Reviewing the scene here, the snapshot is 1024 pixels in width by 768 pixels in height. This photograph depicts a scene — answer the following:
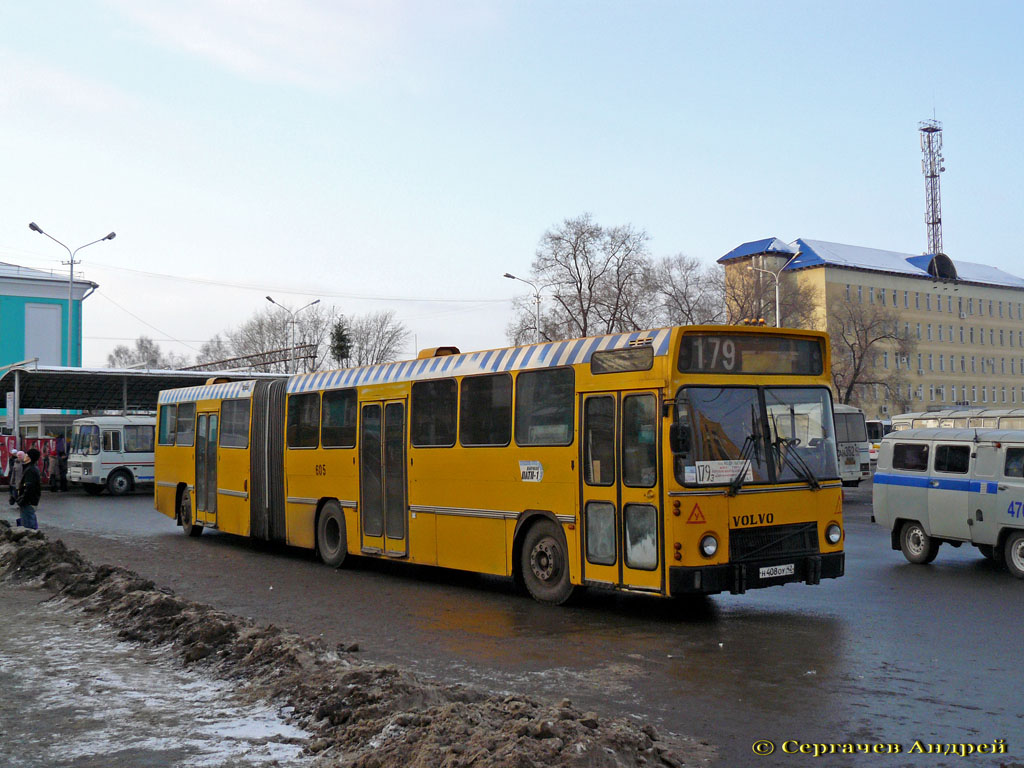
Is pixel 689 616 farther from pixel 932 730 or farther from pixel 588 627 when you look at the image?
pixel 932 730

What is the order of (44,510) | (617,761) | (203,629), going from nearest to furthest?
(617,761), (203,629), (44,510)

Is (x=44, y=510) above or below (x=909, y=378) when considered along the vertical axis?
below

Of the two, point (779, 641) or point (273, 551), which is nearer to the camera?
point (779, 641)

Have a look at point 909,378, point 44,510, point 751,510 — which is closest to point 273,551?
point 751,510

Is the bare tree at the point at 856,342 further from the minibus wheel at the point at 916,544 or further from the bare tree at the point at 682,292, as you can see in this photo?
the minibus wheel at the point at 916,544

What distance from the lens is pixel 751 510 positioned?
1046cm

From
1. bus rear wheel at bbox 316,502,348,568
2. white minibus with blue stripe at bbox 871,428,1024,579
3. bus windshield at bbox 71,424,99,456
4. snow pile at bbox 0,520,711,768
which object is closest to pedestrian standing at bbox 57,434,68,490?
bus windshield at bbox 71,424,99,456

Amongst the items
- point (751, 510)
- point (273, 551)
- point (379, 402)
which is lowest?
point (273, 551)

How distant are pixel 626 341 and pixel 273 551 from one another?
10.1 metres

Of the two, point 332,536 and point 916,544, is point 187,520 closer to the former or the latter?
point 332,536

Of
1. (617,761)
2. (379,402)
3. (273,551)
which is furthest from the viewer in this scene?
(273,551)

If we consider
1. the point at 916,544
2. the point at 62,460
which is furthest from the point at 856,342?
the point at 916,544

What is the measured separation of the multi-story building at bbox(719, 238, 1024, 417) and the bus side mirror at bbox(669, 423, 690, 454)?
268 feet

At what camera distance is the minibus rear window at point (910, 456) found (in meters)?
15.2
